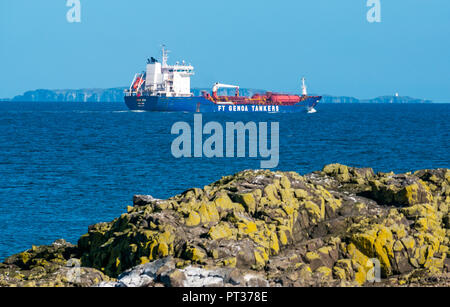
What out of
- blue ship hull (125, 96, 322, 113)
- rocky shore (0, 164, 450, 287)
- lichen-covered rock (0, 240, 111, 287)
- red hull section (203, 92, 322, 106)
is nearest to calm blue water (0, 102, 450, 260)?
lichen-covered rock (0, 240, 111, 287)

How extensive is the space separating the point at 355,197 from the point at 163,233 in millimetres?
7431

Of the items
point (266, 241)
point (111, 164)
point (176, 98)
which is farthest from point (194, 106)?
point (266, 241)

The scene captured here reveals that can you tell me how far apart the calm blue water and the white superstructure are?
152 ft

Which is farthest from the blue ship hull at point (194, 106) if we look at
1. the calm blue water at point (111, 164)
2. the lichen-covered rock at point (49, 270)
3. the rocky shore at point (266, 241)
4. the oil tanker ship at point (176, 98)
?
the rocky shore at point (266, 241)

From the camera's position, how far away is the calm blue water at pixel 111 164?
32.8 metres

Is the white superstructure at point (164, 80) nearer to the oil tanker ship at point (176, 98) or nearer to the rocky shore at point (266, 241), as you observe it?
the oil tanker ship at point (176, 98)

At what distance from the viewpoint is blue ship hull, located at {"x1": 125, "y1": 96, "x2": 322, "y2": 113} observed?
141 m

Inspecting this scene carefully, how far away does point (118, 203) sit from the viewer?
3644 centimetres

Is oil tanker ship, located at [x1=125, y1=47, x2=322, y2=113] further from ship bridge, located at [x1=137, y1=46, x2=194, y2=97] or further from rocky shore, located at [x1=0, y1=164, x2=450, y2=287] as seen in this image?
rocky shore, located at [x1=0, y1=164, x2=450, y2=287]

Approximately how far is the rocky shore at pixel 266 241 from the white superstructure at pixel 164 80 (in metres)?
123

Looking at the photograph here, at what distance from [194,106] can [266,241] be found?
420 feet
